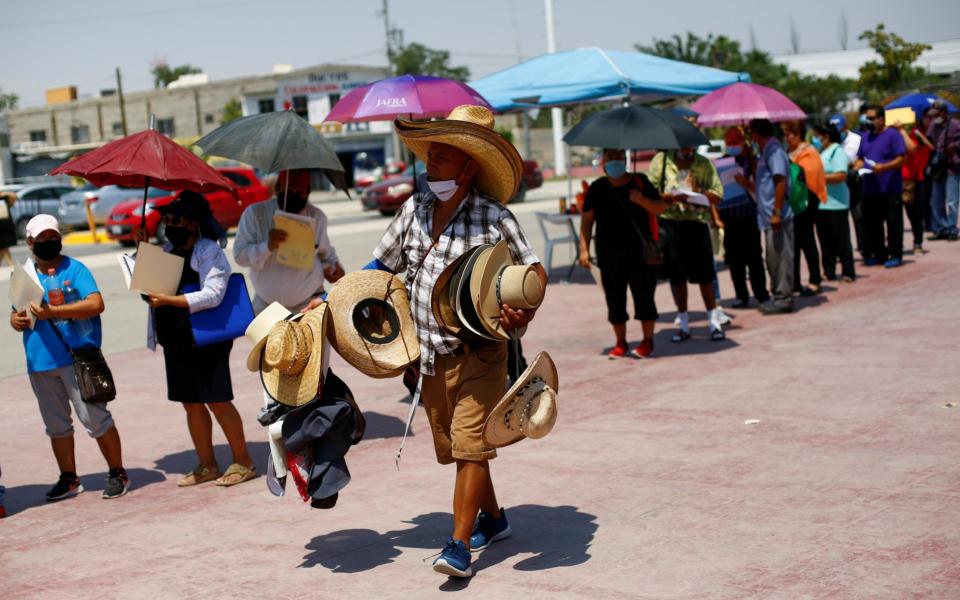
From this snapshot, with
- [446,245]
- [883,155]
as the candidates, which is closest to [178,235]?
[446,245]

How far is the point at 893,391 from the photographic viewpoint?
7.94 metres

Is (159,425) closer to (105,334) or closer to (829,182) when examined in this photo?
(105,334)

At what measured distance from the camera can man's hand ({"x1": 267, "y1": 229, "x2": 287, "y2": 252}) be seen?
24.3 ft

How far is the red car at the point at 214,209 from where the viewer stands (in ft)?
84.8

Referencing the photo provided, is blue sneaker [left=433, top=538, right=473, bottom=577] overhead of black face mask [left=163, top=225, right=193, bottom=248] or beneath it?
beneath

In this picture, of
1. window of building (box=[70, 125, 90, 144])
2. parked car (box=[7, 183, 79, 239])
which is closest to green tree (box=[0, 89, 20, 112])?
window of building (box=[70, 125, 90, 144])

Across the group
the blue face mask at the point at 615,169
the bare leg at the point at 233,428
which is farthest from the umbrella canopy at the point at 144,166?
the blue face mask at the point at 615,169

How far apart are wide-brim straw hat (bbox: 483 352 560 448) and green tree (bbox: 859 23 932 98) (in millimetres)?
49976

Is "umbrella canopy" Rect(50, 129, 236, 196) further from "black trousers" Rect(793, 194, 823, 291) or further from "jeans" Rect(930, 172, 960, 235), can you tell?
"jeans" Rect(930, 172, 960, 235)

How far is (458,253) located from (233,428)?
2.56 metres

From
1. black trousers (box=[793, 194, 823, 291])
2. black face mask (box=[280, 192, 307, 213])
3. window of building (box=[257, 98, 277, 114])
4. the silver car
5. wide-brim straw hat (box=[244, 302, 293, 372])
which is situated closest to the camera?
wide-brim straw hat (box=[244, 302, 293, 372])

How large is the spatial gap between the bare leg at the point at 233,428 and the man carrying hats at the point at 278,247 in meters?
0.84

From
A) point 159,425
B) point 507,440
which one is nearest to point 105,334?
point 159,425

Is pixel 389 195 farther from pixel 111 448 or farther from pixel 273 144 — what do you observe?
pixel 111 448
